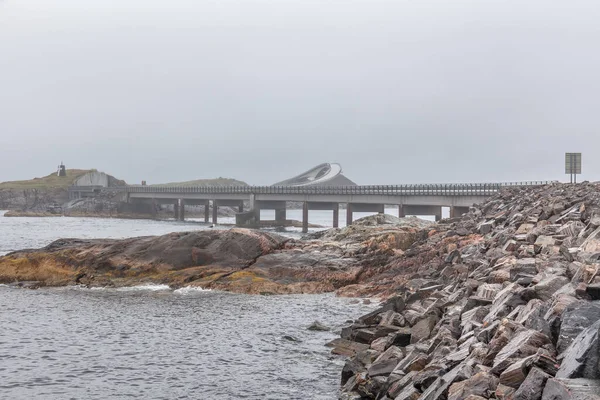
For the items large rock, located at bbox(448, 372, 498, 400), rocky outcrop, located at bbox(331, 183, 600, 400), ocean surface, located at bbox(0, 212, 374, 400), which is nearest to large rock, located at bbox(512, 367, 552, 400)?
rocky outcrop, located at bbox(331, 183, 600, 400)

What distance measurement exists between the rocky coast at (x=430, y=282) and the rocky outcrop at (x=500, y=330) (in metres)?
0.03

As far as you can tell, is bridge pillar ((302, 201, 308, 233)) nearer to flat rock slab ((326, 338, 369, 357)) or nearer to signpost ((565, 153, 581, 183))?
signpost ((565, 153, 581, 183))

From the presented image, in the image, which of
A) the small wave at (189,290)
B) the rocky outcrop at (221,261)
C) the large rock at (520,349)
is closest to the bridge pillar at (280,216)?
the rocky outcrop at (221,261)

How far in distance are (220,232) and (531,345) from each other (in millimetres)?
33240

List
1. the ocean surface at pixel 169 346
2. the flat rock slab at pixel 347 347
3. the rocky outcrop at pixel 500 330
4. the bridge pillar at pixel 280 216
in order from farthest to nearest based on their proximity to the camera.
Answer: the bridge pillar at pixel 280 216 → the flat rock slab at pixel 347 347 → the ocean surface at pixel 169 346 → the rocky outcrop at pixel 500 330

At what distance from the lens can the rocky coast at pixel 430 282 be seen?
9570 mm

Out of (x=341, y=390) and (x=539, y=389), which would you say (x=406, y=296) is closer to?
(x=341, y=390)

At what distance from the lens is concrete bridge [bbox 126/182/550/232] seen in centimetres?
8100

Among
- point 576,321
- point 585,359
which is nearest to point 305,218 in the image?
point 576,321

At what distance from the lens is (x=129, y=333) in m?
23.3

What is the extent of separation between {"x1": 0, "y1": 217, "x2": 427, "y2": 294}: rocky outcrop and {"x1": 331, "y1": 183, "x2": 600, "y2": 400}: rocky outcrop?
1188cm

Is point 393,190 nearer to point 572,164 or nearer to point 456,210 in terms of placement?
point 456,210

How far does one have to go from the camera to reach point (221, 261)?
39000 mm

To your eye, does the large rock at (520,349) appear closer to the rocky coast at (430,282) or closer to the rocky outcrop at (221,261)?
the rocky coast at (430,282)
